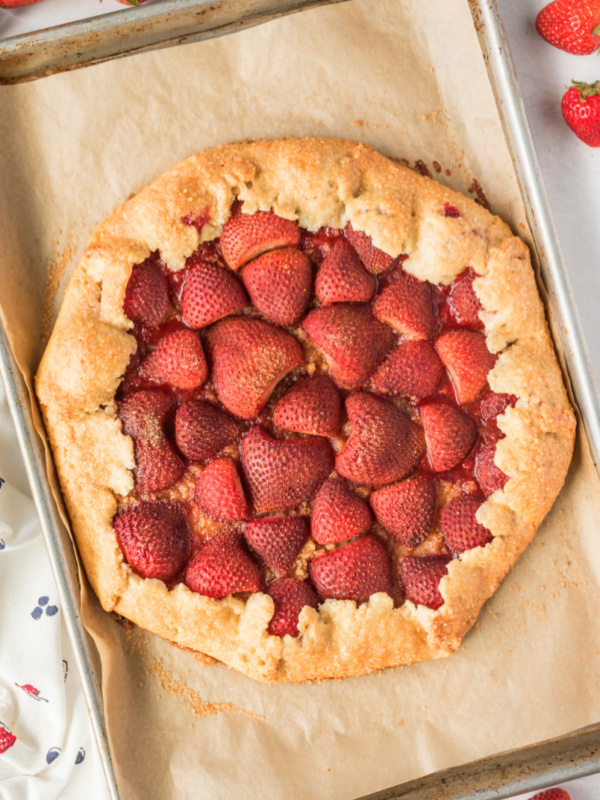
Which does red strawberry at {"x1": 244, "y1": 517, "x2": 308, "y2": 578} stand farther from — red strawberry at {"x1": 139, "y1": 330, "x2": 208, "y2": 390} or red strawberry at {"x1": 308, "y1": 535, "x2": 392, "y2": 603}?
red strawberry at {"x1": 139, "y1": 330, "x2": 208, "y2": 390}

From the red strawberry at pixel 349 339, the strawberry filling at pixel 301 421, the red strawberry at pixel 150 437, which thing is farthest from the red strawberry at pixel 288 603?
the red strawberry at pixel 349 339

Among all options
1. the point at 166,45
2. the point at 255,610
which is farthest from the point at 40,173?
the point at 255,610

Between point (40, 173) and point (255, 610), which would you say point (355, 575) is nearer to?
point (255, 610)

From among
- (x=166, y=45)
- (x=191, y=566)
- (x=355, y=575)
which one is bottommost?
(x=355, y=575)

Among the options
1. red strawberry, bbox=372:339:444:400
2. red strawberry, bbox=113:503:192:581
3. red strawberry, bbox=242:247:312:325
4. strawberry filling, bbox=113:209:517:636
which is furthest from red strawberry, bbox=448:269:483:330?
red strawberry, bbox=113:503:192:581

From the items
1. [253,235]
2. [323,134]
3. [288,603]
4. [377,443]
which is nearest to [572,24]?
[323,134]
